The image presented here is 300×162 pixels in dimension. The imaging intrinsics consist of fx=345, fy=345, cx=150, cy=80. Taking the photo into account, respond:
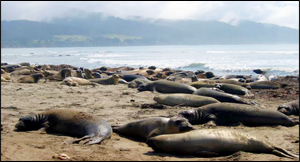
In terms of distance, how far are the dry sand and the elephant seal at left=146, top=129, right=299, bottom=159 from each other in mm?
117

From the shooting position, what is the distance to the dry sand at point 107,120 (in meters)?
4.23

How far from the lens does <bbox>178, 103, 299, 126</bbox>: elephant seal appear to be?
6.41 m

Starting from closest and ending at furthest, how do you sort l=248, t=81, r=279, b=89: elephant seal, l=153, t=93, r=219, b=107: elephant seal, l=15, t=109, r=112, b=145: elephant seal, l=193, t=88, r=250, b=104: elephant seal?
l=15, t=109, r=112, b=145: elephant seal < l=153, t=93, r=219, b=107: elephant seal < l=193, t=88, r=250, b=104: elephant seal < l=248, t=81, r=279, b=89: elephant seal

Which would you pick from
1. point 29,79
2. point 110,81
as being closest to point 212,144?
point 110,81

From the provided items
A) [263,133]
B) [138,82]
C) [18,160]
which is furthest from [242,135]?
[138,82]

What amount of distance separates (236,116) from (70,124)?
3102 mm

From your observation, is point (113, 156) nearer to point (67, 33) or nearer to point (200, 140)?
point (200, 140)

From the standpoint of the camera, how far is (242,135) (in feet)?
15.4

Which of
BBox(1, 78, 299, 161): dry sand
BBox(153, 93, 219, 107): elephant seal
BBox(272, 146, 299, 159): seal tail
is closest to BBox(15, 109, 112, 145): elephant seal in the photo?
BBox(1, 78, 299, 161): dry sand

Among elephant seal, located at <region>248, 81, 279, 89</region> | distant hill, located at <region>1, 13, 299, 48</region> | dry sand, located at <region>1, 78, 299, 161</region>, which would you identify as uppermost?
distant hill, located at <region>1, 13, 299, 48</region>

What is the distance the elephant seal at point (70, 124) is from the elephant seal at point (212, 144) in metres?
1.09

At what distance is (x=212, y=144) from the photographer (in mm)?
4523

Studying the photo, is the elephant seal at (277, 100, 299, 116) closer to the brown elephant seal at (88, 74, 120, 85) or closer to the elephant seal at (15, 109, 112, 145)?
the elephant seal at (15, 109, 112, 145)

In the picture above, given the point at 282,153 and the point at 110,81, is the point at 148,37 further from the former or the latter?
the point at 282,153
